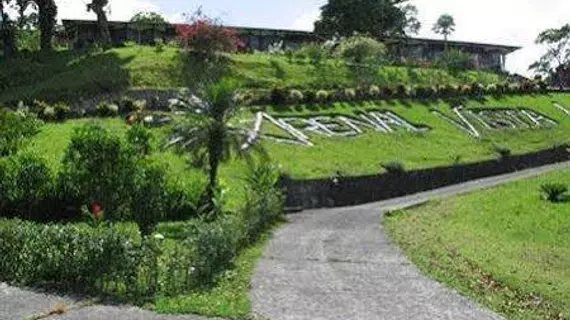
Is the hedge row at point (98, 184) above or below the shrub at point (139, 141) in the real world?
below

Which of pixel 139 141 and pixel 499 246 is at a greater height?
pixel 139 141

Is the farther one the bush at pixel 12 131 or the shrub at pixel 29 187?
the bush at pixel 12 131

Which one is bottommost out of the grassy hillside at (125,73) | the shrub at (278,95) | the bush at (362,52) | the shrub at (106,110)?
the shrub at (106,110)

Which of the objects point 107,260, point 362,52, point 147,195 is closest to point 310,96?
point 362,52

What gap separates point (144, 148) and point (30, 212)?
12.5 ft

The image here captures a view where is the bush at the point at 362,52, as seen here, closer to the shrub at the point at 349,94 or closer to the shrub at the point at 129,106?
the shrub at the point at 349,94

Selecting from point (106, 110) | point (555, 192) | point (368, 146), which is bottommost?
point (555, 192)

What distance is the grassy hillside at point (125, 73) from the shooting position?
38.8 metres

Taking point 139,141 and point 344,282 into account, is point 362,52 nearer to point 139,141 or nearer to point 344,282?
point 139,141

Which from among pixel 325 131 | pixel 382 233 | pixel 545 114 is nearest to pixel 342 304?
pixel 382 233

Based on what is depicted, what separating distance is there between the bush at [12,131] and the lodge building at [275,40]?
908 inches

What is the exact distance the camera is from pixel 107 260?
1478 centimetres

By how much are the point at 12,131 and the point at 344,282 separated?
1219 centimetres

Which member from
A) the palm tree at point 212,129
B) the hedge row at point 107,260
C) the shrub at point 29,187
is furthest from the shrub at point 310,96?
the hedge row at point 107,260
